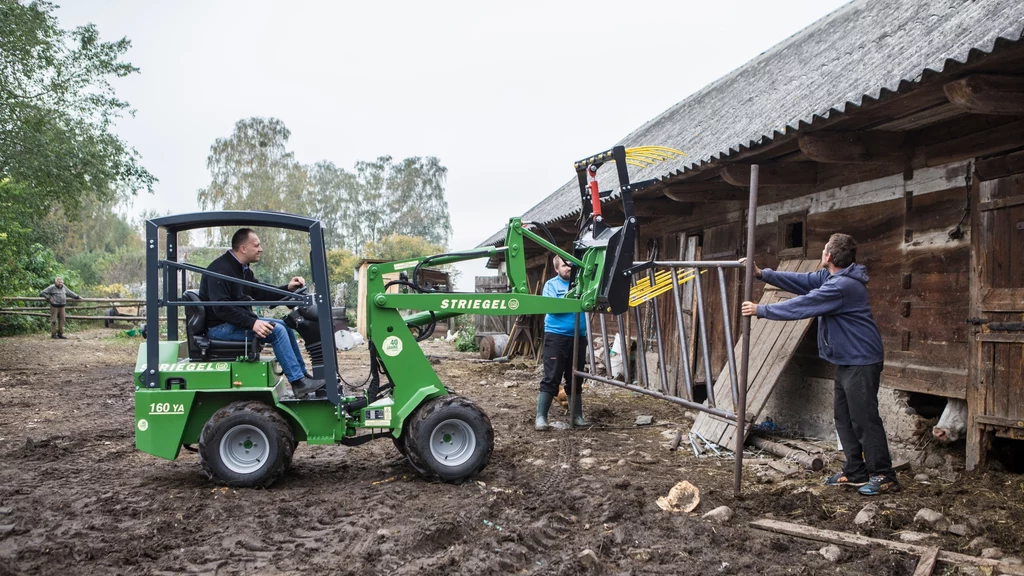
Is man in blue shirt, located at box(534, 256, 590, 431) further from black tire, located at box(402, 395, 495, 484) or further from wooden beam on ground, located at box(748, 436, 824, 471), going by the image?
black tire, located at box(402, 395, 495, 484)

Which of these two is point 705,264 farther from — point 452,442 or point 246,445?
point 246,445

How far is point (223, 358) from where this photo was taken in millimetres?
5164

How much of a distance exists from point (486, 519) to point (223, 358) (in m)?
2.33

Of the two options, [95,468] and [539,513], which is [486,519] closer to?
[539,513]

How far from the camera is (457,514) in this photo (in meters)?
4.32

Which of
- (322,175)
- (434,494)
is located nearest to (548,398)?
(434,494)

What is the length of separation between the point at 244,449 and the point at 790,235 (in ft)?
19.0

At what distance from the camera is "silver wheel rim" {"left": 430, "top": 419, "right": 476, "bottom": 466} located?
17.1 ft

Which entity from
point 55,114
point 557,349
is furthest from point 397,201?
point 557,349

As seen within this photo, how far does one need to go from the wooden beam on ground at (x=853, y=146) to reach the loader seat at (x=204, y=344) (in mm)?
4524

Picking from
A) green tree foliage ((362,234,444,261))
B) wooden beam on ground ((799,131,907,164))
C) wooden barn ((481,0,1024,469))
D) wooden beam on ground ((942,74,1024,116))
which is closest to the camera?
wooden beam on ground ((942,74,1024,116))

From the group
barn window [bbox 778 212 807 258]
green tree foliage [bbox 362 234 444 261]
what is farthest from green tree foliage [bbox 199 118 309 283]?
barn window [bbox 778 212 807 258]

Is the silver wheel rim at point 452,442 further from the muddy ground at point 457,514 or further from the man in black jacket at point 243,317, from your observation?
the man in black jacket at point 243,317

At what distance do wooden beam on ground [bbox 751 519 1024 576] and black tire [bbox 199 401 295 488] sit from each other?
318 centimetres
